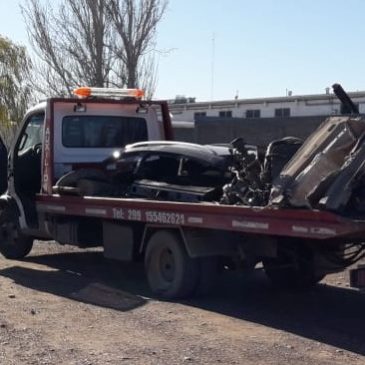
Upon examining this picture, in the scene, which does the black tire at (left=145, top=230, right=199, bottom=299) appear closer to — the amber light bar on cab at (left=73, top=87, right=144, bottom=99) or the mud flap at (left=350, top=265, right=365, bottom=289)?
Result: the mud flap at (left=350, top=265, right=365, bottom=289)

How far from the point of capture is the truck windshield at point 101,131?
13500 mm

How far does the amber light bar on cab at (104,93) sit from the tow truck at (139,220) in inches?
0.7

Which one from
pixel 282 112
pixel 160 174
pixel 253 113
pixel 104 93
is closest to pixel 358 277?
pixel 160 174

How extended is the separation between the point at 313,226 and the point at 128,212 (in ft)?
10.3

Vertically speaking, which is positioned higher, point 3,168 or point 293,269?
point 3,168

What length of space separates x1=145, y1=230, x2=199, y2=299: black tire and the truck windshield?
9.44ft

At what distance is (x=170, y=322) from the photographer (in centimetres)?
943

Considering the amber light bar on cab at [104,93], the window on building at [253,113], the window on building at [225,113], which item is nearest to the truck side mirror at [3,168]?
the amber light bar on cab at [104,93]

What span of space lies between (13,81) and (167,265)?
2468cm

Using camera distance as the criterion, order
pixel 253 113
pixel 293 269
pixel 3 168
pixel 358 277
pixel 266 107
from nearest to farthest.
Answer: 1. pixel 358 277
2. pixel 293 269
3. pixel 3 168
4. pixel 266 107
5. pixel 253 113

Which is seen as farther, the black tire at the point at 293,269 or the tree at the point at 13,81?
the tree at the point at 13,81

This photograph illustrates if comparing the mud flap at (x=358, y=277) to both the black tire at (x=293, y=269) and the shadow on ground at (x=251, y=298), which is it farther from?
the black tire at (x=293, y=269)

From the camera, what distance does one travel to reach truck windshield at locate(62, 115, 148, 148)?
1350 cm

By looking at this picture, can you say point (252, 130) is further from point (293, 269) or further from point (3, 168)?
point (293, 269)
